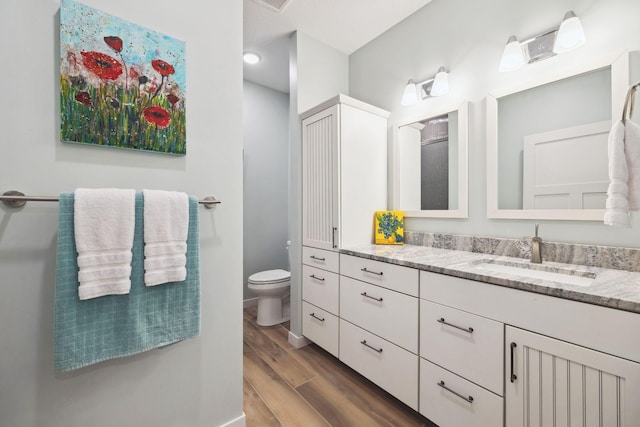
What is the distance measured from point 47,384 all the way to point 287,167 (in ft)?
9.65

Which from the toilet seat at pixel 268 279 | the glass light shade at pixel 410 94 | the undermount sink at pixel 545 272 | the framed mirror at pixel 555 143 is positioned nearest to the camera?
the undermount sink at pixel 545 272

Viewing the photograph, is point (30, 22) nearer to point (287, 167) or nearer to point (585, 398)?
point (585, 398)

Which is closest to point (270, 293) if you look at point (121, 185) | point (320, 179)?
point (320, 179)

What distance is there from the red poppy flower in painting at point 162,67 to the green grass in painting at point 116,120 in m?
0.10

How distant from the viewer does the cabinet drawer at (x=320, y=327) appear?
6.25 feet

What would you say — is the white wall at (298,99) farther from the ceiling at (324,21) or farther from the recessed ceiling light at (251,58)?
the recessed ceiling light at (251,58)

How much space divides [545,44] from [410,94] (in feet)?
2.62

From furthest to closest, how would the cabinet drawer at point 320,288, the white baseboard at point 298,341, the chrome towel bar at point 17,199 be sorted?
the white baseboard at point 298,341 → the cabinet drawer at point 320,288 → the chrome towel bar at point 17,199

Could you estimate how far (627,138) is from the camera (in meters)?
0.97

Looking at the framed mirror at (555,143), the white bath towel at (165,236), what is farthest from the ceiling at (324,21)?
the white bath towel at (165,236)

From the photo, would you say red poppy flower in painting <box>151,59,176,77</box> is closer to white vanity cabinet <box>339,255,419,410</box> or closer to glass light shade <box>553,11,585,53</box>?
white vanity cabinet <box>339,255,419,410</box>

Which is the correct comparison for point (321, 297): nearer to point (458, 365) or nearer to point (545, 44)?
point (458, 365)

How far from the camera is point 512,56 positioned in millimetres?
1509

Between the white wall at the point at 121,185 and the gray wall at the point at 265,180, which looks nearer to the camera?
the white wall at the point at 121,185
